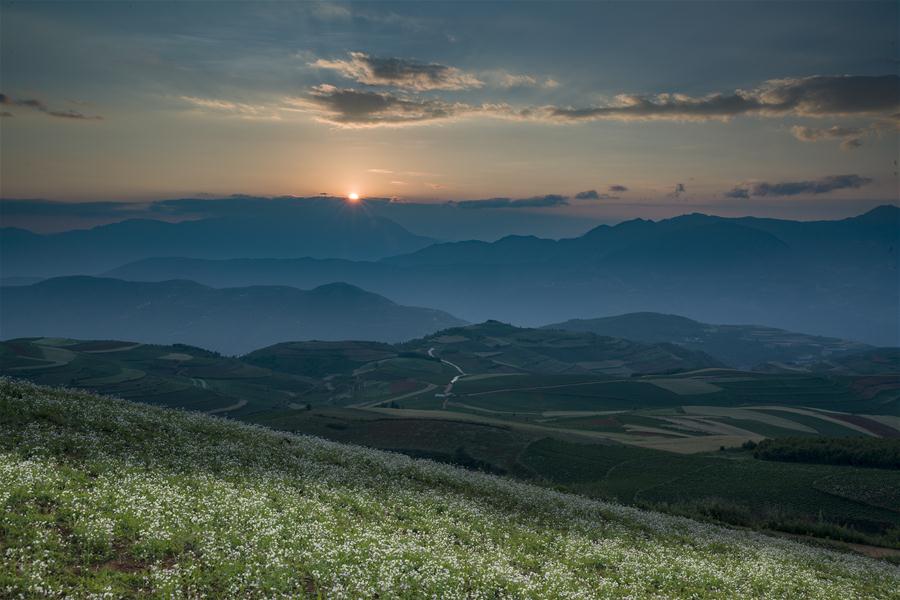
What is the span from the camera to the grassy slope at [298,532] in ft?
63.2

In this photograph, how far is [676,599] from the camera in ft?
78.3

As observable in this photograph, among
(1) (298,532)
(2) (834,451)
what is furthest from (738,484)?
(1) (298,532)

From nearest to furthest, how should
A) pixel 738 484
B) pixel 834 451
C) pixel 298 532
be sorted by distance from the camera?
pixel 298 532 → pixel 738 484 → pixel 834 451

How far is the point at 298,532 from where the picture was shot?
2317 centimetres

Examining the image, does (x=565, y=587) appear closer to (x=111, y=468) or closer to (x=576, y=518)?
(x=576, y=518)

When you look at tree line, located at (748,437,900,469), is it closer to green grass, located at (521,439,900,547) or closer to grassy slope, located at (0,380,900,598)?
green grass, located at (521,439,900,547)

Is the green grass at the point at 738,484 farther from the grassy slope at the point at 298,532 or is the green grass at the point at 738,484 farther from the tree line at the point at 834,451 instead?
the grassy slope at the point at 298,532

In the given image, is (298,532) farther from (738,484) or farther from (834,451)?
(834,451)

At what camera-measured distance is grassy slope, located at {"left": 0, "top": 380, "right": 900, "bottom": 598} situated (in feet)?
63.2

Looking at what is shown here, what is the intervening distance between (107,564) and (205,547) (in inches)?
117

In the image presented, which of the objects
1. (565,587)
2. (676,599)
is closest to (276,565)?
(565,587)

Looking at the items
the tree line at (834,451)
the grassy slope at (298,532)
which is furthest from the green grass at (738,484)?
the grassy slope at (298,532)

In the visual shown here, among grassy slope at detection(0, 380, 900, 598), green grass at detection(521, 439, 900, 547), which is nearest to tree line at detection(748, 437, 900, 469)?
green grass at detection(521, 439, 900, 547)

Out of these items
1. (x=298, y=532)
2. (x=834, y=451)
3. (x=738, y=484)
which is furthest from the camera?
(x=834, y=451)
